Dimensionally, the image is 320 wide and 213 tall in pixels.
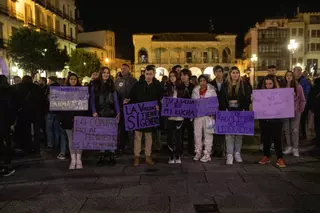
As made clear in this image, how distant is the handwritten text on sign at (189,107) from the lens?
7.38m

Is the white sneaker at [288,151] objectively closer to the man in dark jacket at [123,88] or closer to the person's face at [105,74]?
the man in dark jacket at [123,88]

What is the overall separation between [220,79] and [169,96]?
1313mm

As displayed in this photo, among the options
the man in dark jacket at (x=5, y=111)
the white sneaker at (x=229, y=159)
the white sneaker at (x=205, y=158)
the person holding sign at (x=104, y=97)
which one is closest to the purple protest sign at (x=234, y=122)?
the white sneaker at (x=229, y=159)

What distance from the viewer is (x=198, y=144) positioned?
25.0 feet

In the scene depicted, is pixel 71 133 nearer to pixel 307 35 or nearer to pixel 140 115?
pixel 140 115

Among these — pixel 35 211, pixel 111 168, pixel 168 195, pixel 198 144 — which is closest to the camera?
pixel 35 211

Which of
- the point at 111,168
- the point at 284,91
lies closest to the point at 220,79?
the point at 284,91

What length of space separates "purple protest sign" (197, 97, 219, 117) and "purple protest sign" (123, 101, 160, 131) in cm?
99

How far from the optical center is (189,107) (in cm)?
748

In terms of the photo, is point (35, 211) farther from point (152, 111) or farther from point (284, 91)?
point (284, 91)

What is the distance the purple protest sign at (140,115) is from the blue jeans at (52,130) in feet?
9.81

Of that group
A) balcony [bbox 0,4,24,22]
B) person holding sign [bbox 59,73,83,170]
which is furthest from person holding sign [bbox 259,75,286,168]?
balcony [bbox 0,4,24,22]

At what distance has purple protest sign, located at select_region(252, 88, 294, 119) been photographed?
7289 millimetres

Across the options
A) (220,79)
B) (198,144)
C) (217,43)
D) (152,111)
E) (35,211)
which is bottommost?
(35,211)
